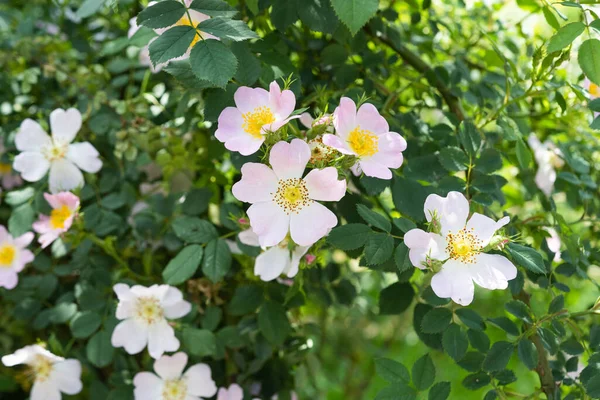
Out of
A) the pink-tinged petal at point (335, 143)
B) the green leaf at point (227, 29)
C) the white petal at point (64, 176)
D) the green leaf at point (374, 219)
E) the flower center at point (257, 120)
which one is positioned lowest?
the white petal at point (64, 176)

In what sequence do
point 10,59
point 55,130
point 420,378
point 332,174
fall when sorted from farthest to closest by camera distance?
point 10,59 → point 55,130 → point 420,378 → point 332,174

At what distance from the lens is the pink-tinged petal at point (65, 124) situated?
1.11 m

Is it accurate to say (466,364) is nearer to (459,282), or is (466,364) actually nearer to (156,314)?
(459,282)

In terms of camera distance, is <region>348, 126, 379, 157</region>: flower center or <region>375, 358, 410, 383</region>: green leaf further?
<region>375, 358, 410, 383</region>: green leaf

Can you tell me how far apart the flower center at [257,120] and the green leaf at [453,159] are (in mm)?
281

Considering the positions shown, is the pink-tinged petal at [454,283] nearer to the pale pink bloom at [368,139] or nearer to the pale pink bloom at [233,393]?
the pale pink bloom at [368,139]

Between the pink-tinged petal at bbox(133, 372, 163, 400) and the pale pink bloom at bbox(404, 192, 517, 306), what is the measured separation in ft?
1.79

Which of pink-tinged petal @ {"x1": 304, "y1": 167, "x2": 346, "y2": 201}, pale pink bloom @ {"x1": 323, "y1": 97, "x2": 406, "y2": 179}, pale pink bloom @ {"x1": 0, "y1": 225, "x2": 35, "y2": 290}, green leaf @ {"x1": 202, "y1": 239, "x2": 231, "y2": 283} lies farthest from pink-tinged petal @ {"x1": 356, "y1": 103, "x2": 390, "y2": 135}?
pale pink bloom @ {"x1": 0, "y1": 225, "x2": 35, "y2": 290}

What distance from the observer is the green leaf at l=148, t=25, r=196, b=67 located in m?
0.73

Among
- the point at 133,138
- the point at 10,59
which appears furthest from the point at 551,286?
the point at 10,59

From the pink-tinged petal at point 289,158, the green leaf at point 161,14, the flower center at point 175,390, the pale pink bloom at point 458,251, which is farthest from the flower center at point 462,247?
the flower center at point 175,390

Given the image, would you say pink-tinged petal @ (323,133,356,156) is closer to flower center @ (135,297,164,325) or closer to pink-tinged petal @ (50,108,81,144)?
flower center @ (135,297,164,325)

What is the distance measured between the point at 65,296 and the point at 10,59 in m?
0.58

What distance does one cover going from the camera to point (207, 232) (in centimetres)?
99
